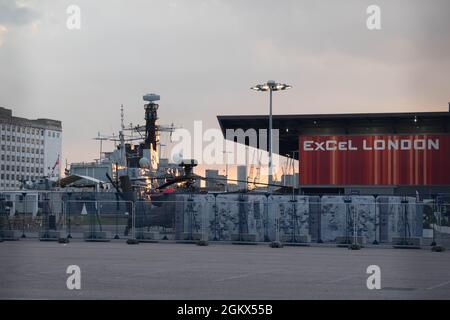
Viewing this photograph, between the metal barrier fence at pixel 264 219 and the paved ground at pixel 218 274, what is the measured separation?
5.29 m

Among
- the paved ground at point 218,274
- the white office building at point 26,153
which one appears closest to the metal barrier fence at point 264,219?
the paved ground at point 218,274

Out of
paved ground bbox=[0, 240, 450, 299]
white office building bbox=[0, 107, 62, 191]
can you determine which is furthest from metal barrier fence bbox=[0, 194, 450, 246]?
white office building bbox=[0, 107, 62, 191]

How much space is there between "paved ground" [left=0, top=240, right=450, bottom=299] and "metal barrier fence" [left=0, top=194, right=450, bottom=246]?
529cm

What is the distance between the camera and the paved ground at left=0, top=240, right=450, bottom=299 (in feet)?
50.1

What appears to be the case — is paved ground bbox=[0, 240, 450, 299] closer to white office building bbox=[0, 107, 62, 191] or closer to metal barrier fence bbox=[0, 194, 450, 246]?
metal barrier fence bbox=[0, 194, 450, 246]

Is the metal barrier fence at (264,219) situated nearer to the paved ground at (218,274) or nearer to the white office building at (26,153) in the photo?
the paved ground at (218,274)

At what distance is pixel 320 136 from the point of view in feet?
193

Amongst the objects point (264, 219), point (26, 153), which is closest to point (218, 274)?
point (264, 219)

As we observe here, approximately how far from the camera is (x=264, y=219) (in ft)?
123

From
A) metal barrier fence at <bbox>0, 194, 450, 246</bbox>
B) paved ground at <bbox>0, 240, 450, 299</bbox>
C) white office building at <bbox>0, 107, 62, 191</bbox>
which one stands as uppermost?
white office building at <bbox>0, 107, 62, 191</bbox>

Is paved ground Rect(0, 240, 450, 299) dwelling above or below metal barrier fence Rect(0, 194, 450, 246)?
below
